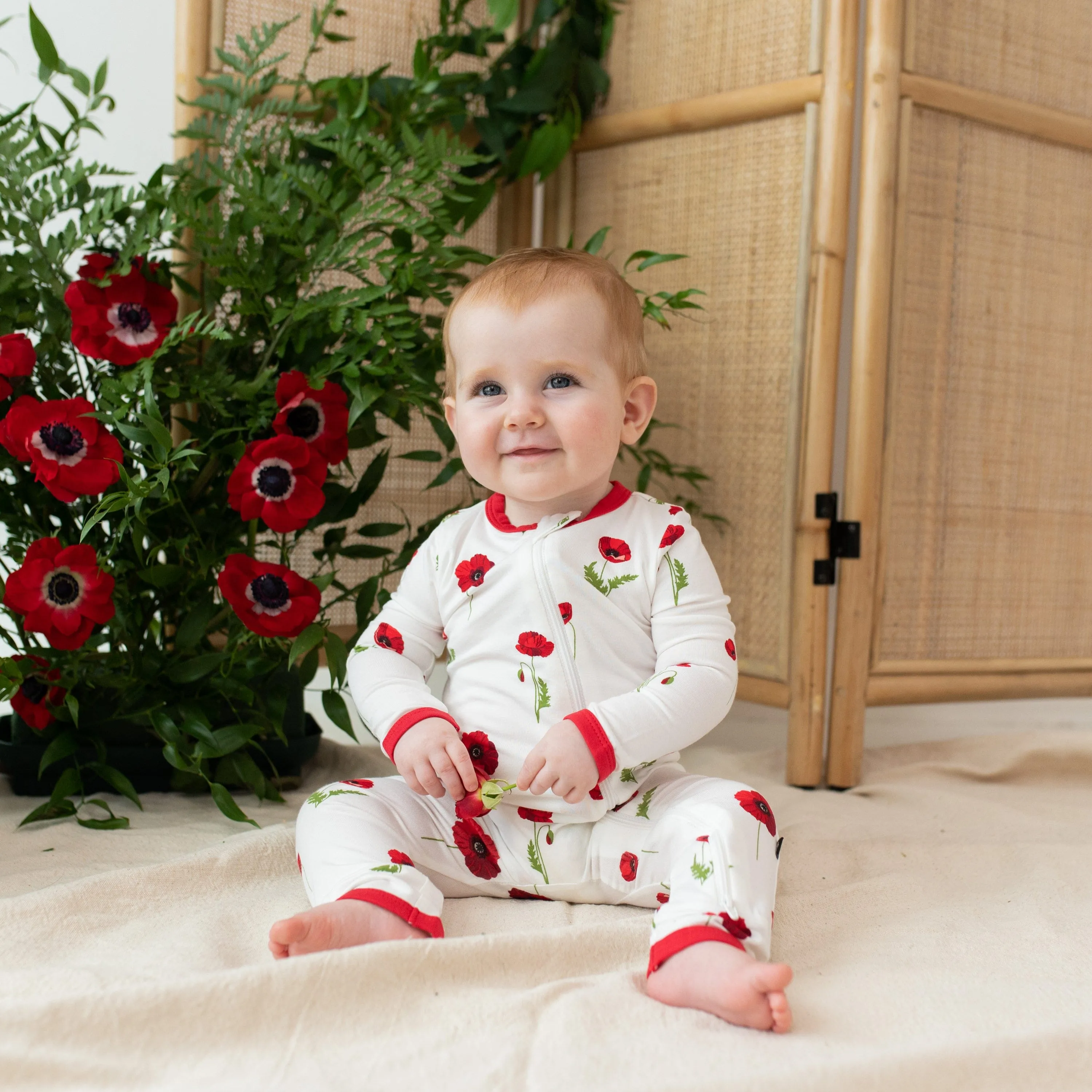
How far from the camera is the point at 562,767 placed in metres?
0.93

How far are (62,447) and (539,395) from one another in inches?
21.4

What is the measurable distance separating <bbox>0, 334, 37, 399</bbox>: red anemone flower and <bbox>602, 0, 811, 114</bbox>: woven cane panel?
0.98 m

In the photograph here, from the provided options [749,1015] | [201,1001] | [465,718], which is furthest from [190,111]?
[749,1015]

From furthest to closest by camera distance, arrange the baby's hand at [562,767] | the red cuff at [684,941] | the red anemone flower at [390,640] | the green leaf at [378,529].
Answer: the green leaf at [378,529], the red anemone flower at [390,640], the baby's hand at [562,767], the red cuff at [684,941]

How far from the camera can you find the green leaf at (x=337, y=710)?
1302 millimetres

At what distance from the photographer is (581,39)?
1685 millimetres

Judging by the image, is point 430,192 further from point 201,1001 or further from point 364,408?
point 201,1001

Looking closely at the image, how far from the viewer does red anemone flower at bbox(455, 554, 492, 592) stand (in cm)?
112

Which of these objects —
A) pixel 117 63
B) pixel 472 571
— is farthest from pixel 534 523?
pixel 117 63

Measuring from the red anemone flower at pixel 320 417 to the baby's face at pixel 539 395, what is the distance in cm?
27

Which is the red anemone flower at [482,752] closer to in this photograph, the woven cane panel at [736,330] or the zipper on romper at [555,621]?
the zipper on romper at [555,621]

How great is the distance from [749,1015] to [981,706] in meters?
1.58

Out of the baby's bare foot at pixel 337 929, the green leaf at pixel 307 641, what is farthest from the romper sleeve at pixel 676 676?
the green leaf at pixel 307 641

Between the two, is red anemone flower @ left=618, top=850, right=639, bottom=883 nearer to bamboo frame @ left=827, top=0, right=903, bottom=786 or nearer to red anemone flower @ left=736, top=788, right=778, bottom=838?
red anemone flower @ left=736, top=788, right=778, bottom=838
